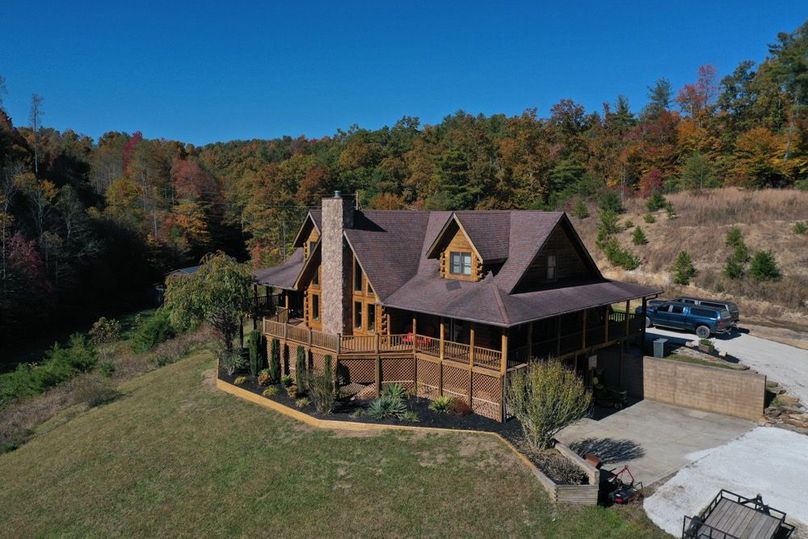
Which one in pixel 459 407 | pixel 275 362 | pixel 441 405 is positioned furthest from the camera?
pixel 275 362

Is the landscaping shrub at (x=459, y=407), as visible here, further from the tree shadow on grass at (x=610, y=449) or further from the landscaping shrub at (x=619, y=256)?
the landscaping shrub at (x=619, y=256)

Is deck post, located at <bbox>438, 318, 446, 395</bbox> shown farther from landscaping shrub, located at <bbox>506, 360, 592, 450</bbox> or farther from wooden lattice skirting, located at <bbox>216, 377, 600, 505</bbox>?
landscaping shrub, located at <bbox>506, 360, 592, 450</bbox>

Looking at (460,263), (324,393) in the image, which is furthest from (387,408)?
(460,263)

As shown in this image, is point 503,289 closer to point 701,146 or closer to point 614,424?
point 614,424

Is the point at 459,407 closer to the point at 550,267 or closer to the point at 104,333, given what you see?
the point at 550,267

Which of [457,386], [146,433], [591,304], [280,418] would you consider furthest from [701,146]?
[146,433]

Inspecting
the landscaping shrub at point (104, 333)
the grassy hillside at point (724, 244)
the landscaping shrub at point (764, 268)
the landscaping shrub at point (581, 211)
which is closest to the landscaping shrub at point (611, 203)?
the grassy hillside at point (724, 244)

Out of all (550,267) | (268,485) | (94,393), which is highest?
(550,267)
